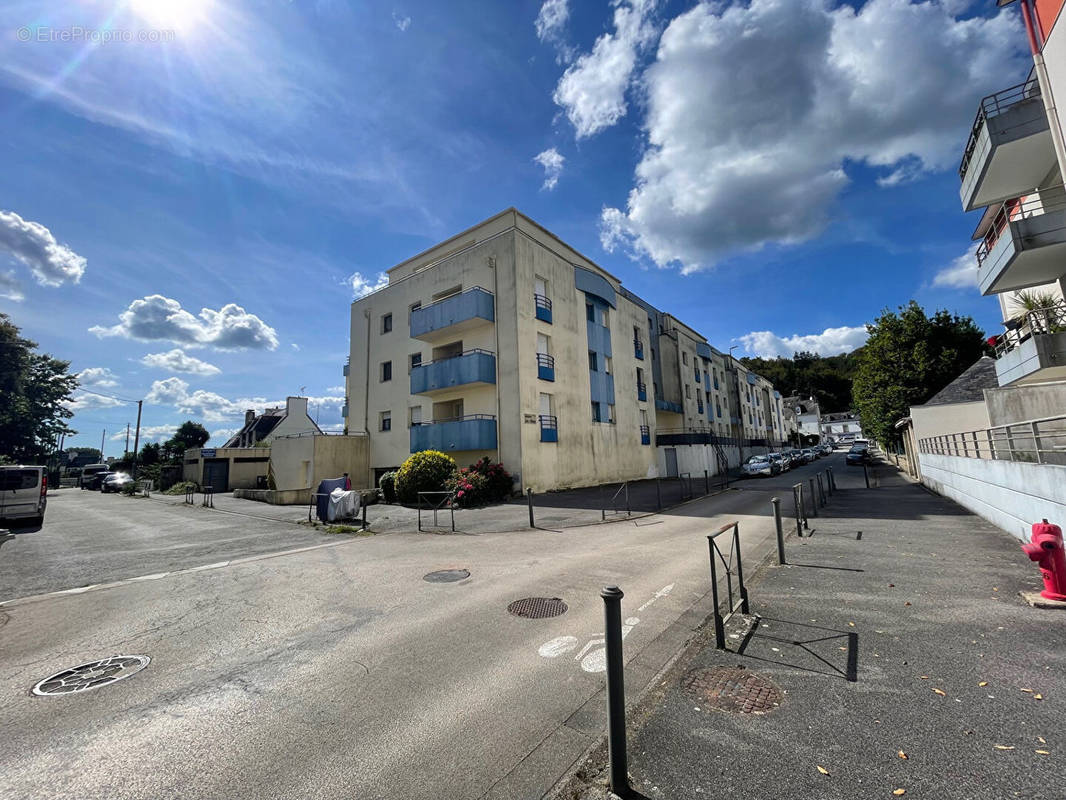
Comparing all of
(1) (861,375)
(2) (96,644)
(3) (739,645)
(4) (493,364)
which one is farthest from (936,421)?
(2) (96,644)

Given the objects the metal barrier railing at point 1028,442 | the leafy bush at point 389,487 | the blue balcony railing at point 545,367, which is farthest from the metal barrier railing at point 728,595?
the blue balcony railing at point 545,367

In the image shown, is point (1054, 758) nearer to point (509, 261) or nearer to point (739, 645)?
point (739, 645)

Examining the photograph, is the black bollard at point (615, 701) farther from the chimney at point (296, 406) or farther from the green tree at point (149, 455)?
the green tree at point (149, 455)

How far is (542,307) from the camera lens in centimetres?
2286

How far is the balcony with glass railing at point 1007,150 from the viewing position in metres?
11.1

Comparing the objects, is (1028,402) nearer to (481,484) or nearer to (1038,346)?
(1038,346)

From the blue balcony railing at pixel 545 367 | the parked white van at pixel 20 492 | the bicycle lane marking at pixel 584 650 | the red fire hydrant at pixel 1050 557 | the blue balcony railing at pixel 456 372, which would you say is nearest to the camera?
the bicycle lane marking at pixel 584 650

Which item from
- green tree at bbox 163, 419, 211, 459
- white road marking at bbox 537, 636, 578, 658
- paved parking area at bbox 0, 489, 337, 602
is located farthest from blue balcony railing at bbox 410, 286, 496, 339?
green tree at bbox 163, 419, 211, 459

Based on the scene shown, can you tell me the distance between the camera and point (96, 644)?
4.99m

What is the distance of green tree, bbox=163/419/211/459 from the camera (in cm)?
5422

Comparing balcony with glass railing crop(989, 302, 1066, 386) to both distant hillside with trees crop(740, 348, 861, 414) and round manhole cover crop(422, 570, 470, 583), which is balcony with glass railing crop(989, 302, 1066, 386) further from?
distant hillside with trees crop(740, 348, 861, 414)

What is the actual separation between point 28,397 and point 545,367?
165 feet

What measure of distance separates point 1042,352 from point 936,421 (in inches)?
437

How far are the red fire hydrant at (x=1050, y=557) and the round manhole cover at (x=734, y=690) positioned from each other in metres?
4.09
